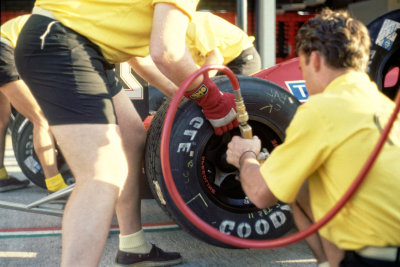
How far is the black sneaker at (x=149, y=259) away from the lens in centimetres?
233

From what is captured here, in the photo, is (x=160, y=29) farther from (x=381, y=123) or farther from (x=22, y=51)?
(x=381, y=123)

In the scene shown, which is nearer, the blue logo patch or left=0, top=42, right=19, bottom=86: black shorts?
the blue logo patch

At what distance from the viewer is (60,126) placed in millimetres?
1710

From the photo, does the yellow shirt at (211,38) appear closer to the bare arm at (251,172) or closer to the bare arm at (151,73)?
the bare arm at (151,73)

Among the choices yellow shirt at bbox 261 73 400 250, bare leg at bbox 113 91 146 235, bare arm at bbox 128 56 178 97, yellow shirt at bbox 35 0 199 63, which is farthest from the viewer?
bare arm at bbox 128 56 178 97

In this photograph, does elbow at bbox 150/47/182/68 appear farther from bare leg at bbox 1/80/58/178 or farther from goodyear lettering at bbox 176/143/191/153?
bare leg at bbox 1/80/58/178

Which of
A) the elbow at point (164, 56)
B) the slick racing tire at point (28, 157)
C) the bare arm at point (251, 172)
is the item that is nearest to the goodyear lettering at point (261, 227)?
the bare arm at point (251, 172)

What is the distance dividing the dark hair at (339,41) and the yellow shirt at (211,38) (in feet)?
6.34

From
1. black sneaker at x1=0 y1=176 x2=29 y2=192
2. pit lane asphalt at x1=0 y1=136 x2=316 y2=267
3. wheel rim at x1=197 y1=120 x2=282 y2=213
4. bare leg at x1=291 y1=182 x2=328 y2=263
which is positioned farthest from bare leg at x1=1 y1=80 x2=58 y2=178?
bare leg at x1=291 y1=182 x2=328 y2=263

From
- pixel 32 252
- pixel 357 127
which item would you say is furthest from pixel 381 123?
pixel 32 252

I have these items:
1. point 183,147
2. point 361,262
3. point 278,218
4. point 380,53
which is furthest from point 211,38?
point 361,262

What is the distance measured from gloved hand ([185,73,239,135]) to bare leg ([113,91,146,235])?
0.35 meters

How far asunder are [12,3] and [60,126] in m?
10.8

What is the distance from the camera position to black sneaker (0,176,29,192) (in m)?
4.14
